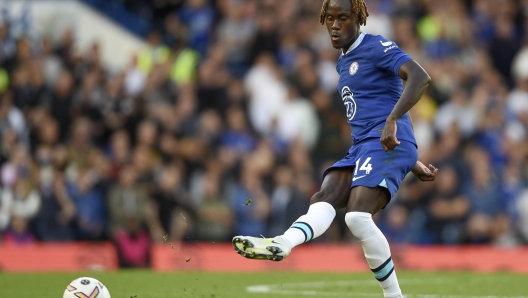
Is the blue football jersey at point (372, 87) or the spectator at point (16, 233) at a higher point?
the blue football jersey at point (372, 87)

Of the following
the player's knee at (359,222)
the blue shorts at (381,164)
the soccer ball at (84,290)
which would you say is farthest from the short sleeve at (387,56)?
the soccer ball at (84,290)

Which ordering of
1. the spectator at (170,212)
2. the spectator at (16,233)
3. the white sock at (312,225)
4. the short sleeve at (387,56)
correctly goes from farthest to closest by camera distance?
the spectator at (16,233), the spectator at (170,212), the short sleeve at (387,56), the white sock at (312,225)

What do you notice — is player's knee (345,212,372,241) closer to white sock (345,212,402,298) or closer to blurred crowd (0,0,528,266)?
white sock (345,212,402,298)

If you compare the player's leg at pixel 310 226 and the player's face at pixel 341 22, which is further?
the player's face at pixel 341 22

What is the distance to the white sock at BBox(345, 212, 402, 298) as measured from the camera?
262 inches

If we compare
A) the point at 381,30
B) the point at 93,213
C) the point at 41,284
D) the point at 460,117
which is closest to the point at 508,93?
the point at 460,117

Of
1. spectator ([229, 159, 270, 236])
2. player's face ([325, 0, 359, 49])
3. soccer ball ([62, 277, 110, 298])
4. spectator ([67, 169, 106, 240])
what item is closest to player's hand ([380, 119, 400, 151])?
player's face ([325, 0, 359, 49])

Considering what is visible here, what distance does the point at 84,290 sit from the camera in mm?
7082

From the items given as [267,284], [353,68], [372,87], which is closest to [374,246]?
[372,87]

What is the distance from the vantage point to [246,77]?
15.5 m

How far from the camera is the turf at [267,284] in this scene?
9.23 metres

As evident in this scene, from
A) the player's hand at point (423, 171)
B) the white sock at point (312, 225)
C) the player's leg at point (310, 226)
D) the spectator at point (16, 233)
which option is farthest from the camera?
the spectator at point (16, 233)

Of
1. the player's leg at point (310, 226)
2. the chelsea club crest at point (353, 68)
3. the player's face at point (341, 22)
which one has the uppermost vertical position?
the player's face at point (341, 22)

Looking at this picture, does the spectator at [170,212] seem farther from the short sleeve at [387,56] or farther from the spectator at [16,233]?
the short sleeve at [387,56]
